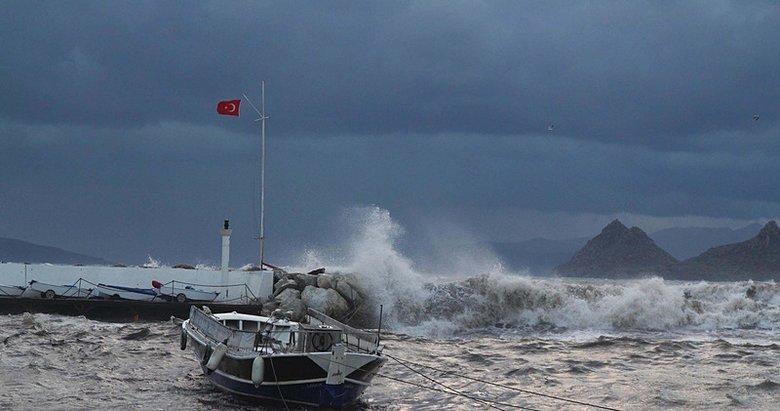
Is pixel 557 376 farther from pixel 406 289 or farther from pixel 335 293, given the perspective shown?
pixel 406 289

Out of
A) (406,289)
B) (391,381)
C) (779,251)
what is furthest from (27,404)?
(779,251)

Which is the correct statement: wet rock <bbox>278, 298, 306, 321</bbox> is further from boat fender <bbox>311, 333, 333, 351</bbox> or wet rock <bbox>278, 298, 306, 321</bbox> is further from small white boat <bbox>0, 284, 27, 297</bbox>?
boat fender <bbox>311, 333, 333, 351</bbox>

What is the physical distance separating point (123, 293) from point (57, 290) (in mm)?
3333

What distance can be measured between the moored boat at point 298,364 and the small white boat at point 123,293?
63.8ft

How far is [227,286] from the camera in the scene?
38031 millimetres

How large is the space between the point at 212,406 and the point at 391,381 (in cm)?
579

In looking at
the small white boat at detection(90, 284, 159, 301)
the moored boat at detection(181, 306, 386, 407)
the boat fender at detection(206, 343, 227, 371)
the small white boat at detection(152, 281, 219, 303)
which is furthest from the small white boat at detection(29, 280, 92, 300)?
the boat fender at detection(206, 343, 227, 371)

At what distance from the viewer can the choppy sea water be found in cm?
2019

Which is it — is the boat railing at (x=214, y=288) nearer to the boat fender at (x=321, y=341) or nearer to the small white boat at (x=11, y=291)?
the small white boat at (x=11, y=291)

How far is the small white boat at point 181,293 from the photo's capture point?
3750 centimetres

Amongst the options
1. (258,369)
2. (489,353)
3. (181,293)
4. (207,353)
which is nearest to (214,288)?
(181,293)

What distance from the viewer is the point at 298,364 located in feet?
58.6

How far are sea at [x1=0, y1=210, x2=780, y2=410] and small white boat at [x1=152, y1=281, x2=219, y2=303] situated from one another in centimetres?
170

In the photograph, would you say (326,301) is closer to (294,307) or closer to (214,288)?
(294,307)
